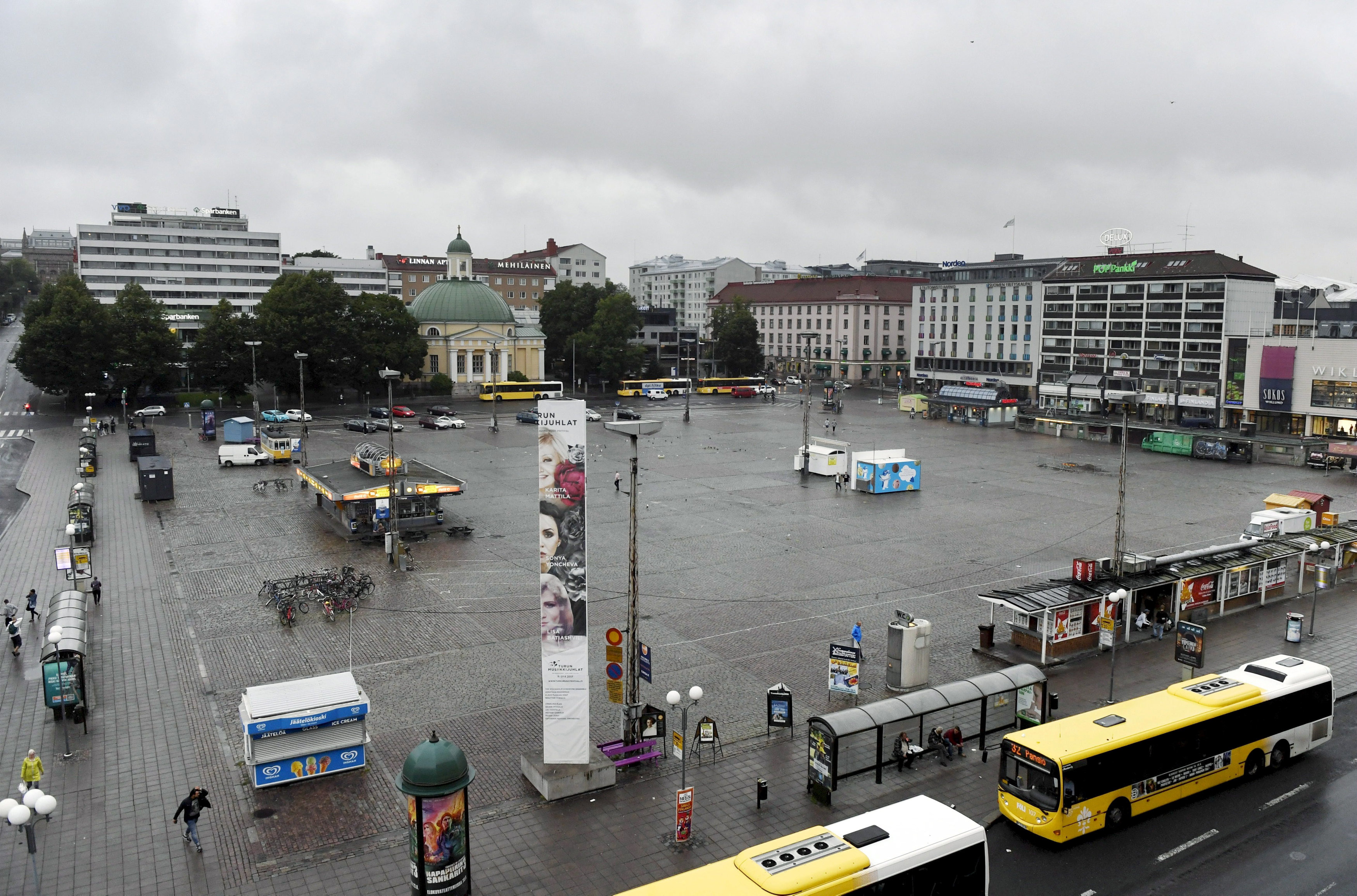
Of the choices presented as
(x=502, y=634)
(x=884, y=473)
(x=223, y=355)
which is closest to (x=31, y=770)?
(x=502, y=634)

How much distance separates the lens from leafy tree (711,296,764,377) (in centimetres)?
13050

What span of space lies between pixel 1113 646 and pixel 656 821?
11454 mm

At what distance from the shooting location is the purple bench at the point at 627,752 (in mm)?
19031

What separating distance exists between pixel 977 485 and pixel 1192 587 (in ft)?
81.1

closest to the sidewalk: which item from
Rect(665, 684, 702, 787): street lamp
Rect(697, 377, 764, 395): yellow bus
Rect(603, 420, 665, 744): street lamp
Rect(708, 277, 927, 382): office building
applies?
Rect(665, 684, 702, 787): street lamp

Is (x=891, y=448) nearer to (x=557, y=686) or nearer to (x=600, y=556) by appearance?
(x=600, y=556)

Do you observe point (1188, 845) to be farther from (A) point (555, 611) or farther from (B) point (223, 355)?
(B) point (223, 355)

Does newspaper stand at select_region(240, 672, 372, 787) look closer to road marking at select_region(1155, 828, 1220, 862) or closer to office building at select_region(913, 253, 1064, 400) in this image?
road marking at select_region(1155, 828, 1220, 862)

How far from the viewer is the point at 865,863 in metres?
12.1

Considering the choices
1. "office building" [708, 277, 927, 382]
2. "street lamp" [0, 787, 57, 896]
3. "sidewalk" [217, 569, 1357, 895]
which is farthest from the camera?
"office building" [708, 277, 927, 382]

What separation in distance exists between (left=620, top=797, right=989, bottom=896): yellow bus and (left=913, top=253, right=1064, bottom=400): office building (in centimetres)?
8885

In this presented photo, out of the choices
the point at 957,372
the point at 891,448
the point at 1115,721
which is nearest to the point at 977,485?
the point at 891,448

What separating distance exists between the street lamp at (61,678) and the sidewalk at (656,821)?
8454 millimetres

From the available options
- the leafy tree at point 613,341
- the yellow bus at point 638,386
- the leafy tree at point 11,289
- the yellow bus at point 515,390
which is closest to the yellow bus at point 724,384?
the yellow bus at point 638,386
